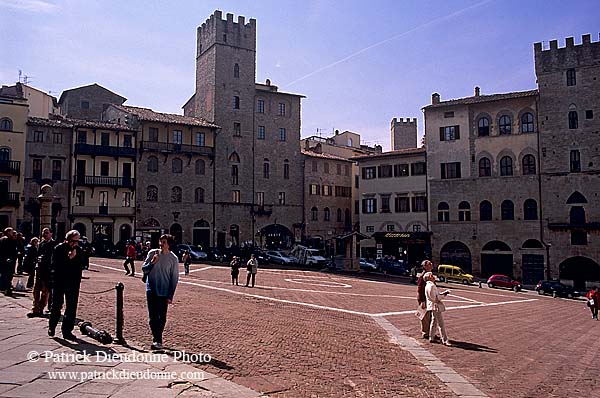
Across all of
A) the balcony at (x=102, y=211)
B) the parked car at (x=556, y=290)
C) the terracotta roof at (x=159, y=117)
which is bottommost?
the parked car at (x=556, y=290)

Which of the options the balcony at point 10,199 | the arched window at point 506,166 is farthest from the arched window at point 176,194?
the arched window at point 506,166

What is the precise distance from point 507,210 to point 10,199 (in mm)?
41928

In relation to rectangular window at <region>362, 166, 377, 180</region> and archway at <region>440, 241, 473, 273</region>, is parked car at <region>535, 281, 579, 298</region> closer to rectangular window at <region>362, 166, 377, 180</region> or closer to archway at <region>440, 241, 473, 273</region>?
archway at <region>440, 241, 473, 273</region>

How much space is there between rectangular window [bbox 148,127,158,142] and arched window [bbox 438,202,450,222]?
2764cm

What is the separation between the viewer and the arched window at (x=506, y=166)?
157ft

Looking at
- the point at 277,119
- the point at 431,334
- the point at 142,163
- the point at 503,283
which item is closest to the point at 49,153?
the point at 142,163

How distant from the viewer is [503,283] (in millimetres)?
40094

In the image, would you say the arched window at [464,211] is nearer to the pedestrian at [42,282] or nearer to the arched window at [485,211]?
the arched window at [485,211]

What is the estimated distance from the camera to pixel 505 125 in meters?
48.4

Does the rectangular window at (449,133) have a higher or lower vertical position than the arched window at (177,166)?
higher

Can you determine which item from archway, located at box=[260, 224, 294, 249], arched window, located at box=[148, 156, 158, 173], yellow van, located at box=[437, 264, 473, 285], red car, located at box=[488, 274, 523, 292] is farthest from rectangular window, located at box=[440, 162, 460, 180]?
arched window, located at box=[148, 156, 158, 173]

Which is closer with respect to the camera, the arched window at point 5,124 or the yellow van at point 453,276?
the yellow van at point 453,276

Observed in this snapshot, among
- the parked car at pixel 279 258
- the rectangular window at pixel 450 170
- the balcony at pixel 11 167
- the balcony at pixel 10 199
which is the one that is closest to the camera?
the balcony at pixel 10 199

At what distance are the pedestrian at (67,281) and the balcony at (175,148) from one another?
141 feet
